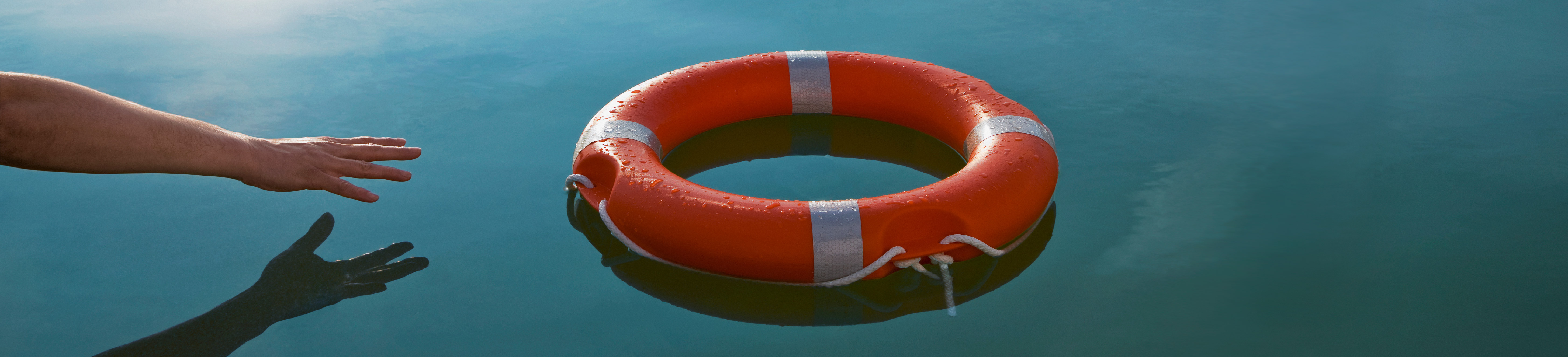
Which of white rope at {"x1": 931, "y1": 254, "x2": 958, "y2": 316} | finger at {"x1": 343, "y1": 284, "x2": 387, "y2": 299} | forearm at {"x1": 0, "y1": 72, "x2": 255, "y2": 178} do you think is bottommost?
white rope at {"x1": 931, "y1": 254, "x2": 958, "y2": 316}

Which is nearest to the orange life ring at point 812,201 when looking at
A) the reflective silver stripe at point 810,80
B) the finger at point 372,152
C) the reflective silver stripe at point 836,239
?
the reflective silver stripe at point 836,239

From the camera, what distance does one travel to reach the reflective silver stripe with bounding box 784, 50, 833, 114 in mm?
2342

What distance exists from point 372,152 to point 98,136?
44 cm

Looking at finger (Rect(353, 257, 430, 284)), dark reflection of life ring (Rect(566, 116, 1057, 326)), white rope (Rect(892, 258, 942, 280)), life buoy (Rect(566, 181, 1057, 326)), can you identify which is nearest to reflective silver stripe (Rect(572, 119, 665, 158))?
dark reflection of life ring (Rect(566, 116, 1057, 326))

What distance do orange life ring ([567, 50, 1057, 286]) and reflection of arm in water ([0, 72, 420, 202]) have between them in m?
0.44

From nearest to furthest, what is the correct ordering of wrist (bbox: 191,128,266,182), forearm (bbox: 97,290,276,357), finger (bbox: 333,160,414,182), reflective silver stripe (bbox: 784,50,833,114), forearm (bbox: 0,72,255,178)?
forearm (bbox: 0,72,255,178) → forearm (bbox: 97,290,276,357) → wrist (bbox: 191,128,266,182) → finger (bbox: 333,160,414,182) → reflective silver stripe (bbox: 784,50,833,114)

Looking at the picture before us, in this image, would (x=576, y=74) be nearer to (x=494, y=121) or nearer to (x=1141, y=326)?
(x=494, y=121)

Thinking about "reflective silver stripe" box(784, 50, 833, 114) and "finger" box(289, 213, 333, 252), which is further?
"reflective silver stripe" box(784, 50, 833, 114)

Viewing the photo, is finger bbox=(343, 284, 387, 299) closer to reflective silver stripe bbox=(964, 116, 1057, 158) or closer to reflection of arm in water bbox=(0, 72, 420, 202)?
reflection of arm in water bbox=(0, 72, 420, 202)

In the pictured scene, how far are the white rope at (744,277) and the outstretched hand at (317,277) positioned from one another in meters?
0.37

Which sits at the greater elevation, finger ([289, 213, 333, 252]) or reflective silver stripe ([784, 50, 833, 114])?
reflective silver stripe ([784, 50, 833, 114])

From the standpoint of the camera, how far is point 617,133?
200 centimetres

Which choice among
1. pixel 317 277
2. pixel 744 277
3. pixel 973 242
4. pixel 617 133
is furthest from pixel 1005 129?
pixel 317 277

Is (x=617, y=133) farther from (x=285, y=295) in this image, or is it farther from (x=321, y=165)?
(x=285, y=295)
